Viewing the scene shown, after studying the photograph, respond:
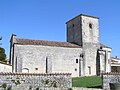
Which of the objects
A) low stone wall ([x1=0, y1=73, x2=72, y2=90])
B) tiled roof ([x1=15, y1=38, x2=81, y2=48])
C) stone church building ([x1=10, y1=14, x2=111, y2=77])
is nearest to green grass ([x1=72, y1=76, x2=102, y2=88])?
low stone wall ([x1=0, y1=73, x2=72, y2=90])

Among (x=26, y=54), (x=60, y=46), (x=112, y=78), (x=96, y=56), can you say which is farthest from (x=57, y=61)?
(x=112, y=78)

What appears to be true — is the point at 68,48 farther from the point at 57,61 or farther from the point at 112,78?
the point at 112,78

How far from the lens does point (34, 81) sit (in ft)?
58.1

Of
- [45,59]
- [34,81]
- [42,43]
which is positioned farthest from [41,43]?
[34,81]

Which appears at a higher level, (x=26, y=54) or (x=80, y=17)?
(x=80, y=17)

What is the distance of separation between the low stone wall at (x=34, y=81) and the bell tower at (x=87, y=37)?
25.0 metres

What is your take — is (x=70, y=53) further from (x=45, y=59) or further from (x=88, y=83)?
(x=88, y=83)

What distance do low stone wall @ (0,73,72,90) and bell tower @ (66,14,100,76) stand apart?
24975 mm

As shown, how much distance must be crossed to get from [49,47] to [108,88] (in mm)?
22378

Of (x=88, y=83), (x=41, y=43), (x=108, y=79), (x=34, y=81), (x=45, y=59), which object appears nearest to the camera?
(x=34, y=81)

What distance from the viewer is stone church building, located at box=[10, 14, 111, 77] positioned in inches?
1508

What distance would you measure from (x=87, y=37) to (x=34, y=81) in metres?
28.6

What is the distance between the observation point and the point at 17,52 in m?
38.0

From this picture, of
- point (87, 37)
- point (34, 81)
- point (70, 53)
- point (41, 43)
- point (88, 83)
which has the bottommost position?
point (88, 83)
